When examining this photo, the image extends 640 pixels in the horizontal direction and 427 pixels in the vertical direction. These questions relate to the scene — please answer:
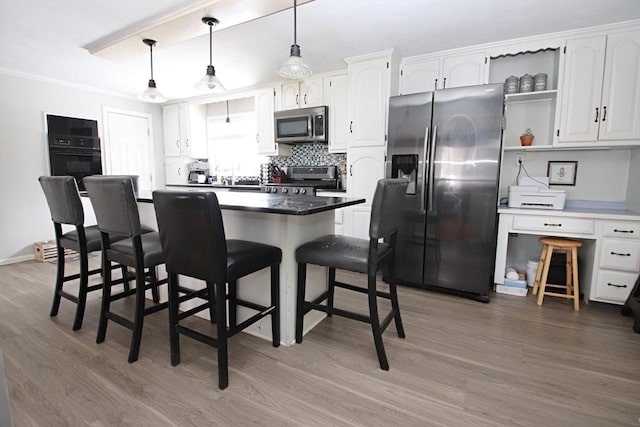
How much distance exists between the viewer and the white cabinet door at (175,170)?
5.50m

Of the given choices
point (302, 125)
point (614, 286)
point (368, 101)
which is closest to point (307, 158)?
point (302, 125)

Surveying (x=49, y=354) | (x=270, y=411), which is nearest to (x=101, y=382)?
(x=49, y=354)

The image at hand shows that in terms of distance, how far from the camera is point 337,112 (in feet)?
12.8

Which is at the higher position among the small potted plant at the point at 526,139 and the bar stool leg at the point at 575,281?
the small potted plant at the point at 526,139

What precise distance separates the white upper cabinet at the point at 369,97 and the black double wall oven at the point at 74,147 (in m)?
3.75

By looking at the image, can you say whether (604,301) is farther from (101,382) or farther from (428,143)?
(101,382)

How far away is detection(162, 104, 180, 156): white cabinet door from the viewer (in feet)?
17.8

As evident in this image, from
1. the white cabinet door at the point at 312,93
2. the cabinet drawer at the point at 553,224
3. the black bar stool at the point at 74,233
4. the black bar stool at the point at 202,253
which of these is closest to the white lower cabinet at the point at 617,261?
the cabinet drawer at the point at 553,224

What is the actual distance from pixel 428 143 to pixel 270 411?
2.44m

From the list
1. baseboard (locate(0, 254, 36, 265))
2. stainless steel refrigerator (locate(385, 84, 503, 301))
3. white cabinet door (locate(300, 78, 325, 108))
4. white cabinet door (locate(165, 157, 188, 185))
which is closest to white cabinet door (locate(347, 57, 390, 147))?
stainless steel refrigerator (locate(385, 84, 503, 301))

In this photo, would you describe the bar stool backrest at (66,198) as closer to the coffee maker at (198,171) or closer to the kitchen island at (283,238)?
the kitchen island at (283,238)

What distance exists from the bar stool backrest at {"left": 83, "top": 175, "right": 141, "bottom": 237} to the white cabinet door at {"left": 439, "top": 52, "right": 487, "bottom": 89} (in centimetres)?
306

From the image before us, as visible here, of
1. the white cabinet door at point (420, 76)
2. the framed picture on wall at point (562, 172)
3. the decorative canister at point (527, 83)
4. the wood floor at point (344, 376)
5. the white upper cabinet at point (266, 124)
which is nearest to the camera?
the wood floor at point (344, 376)

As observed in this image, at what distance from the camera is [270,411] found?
4.88 feet
